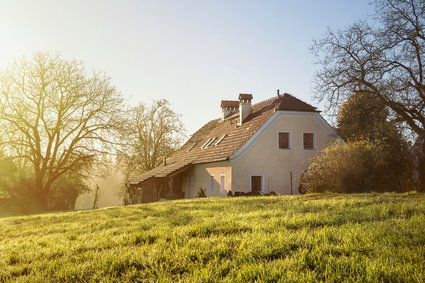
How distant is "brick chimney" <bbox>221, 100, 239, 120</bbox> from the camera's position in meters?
33.1

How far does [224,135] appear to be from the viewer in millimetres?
26781

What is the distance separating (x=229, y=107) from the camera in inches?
1307

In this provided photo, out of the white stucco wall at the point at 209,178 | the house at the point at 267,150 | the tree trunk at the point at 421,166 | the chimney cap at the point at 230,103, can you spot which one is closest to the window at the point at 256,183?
the house at the point at 267,150

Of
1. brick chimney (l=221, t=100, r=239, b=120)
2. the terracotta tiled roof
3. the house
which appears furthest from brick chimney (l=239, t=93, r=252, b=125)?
brick chimney (l=221, t=100, r=239, b=120)

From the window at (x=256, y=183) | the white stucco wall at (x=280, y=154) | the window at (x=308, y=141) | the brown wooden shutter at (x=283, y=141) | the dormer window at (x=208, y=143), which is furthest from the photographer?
the dormer window at (x=208, y=143)

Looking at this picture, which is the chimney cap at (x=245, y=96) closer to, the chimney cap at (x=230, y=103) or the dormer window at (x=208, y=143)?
the dormer window at (x=208, y=143)

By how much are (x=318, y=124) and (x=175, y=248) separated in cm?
2051

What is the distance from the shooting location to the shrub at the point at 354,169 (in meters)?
17.3

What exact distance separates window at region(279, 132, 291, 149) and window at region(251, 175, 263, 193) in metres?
2.58

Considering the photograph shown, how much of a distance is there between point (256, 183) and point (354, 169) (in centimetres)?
680

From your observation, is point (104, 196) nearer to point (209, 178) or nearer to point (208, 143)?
point (208, 143)

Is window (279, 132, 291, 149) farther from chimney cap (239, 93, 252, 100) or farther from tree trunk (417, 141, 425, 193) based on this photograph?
tree trunk (417, 141, 425, 193)

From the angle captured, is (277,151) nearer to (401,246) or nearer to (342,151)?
(342,151)

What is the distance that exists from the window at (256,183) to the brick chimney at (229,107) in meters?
11.6
